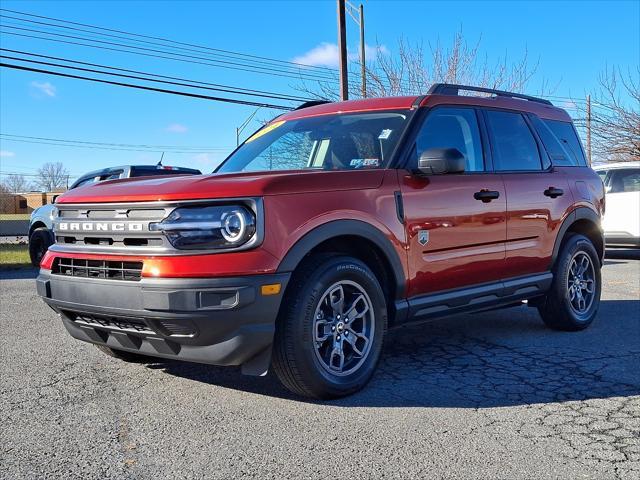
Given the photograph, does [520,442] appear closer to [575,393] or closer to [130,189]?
[575,393]

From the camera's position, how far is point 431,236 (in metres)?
4.46

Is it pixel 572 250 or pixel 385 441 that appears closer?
pixel 385 441

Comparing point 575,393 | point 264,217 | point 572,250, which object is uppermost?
point 264,217

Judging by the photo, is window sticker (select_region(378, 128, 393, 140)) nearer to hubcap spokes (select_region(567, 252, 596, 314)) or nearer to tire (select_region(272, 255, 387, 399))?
tire (select_region(272, 255, 387, 399))

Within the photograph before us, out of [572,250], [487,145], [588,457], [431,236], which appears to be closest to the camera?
[588,457]

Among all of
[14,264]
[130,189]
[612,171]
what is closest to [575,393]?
[130,189]

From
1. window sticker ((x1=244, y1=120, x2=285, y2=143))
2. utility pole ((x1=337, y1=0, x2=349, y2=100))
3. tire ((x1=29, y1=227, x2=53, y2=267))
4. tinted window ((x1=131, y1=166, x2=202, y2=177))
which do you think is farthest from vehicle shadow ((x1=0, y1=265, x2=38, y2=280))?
utility pole ((x1=337, y1=0, x2=349, y2=100))

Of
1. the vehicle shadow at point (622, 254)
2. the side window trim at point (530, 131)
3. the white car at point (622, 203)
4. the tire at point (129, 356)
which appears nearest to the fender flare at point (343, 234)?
the side window trim at point (530, 131)

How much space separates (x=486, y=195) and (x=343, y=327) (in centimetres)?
169

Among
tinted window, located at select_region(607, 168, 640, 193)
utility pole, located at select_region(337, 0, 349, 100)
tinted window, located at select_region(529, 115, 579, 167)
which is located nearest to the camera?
tinted window, located at select_region(529, 115, 579, 167)

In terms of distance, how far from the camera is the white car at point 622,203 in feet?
42.4

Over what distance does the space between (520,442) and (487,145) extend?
2.70 m

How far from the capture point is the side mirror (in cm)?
427

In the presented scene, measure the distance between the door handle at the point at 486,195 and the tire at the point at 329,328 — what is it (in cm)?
124
